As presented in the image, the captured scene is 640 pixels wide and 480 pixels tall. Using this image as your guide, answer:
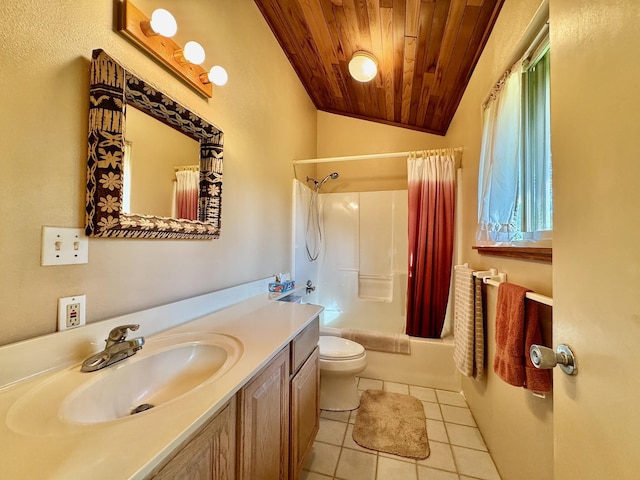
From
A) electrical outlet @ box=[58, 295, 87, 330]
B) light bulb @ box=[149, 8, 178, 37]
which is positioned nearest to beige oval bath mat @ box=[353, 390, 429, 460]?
electrical outlet @ box=[58, 295, 87, 330]

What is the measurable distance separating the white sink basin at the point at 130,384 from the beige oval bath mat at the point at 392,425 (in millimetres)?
1193

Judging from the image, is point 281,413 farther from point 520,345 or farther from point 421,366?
point 421,366

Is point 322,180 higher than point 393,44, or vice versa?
point 393,44

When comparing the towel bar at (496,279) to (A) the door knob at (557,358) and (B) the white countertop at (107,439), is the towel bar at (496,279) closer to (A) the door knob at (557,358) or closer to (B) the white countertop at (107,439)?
(A) the door knob at (557,358)

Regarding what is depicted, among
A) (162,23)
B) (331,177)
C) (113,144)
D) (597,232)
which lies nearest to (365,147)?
(331,177)

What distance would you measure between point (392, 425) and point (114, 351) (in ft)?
5.53

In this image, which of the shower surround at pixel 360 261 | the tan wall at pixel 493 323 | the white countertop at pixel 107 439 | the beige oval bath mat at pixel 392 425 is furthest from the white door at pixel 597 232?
the shower surround at pixel 360 261

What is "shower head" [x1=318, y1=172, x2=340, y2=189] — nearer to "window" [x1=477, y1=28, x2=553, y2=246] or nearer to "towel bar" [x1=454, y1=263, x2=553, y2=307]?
"window" [x1=477, y1=28, x2=553, y2=246]

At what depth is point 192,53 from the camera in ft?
3.58

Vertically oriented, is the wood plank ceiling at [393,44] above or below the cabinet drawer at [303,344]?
above

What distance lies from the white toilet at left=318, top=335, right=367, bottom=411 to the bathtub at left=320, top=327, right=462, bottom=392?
40 cm

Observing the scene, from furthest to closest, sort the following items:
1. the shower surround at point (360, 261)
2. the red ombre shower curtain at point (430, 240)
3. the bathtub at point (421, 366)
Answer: the shower surround at point (360, 261) < the red ombre shower curtain at point (430, 240) < the bathtub at point (421, 366)

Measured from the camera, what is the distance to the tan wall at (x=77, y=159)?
0.66 meters

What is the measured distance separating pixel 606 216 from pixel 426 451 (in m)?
1.62
